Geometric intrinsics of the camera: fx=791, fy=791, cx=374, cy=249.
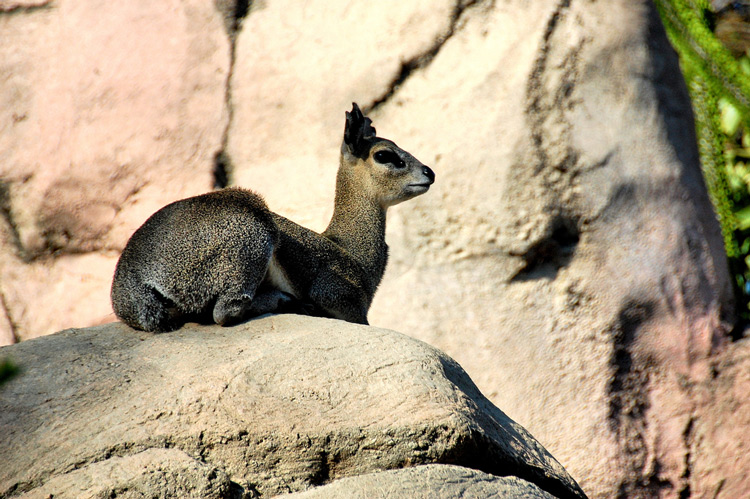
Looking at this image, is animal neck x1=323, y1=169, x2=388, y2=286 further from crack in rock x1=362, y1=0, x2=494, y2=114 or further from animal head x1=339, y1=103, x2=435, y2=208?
crack in rock x1=362, y1=0, x2=494, y2=114

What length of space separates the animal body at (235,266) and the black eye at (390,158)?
206mm

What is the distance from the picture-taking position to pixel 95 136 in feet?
32.0

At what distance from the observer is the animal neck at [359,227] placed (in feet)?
24.2

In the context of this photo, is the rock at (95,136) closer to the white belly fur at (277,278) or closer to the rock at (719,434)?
the white belly fur at (277,278)

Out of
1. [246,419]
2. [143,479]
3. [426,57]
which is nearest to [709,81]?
[426,57]

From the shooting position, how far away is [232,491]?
389 centimetres

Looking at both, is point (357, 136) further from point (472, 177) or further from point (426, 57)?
point (426, 57)

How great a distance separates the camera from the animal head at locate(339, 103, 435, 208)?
746cm

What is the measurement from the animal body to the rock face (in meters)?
1.68

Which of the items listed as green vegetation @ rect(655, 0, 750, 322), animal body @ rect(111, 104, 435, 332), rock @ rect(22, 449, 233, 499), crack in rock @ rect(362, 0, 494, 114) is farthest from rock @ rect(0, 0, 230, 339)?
rock @ rect(22, 449, 233, 499)

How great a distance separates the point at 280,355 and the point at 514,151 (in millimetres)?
4797

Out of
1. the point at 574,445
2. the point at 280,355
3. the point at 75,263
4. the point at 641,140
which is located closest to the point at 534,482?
the point at 280,355

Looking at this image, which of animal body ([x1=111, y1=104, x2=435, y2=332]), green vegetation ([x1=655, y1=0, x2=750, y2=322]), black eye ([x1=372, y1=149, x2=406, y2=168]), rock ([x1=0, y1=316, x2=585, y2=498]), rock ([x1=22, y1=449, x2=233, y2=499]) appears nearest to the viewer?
rock ([x1=22, y1=449, x2=233, y2=499])

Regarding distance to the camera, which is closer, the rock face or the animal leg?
the animal leg
